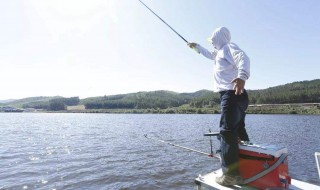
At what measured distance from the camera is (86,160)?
1583 centimetres

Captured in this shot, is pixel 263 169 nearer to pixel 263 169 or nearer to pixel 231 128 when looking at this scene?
pixel 263 169

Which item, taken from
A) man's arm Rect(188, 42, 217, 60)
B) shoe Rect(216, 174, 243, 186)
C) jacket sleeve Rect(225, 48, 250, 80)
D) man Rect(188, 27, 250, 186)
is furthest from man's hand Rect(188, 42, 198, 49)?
shoe Rect(216, 174, 243, 186)

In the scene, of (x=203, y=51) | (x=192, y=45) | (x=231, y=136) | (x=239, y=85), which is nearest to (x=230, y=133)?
(x=231, y=136)

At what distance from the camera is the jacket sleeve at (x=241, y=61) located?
16.7 feet

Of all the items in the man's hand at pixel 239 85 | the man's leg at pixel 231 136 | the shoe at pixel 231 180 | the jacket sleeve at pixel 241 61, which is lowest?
the shoe at pixel 231 180

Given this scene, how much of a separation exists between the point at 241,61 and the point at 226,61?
1.99 ft

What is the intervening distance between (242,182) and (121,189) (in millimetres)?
5805

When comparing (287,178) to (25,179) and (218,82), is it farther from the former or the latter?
(25,179)

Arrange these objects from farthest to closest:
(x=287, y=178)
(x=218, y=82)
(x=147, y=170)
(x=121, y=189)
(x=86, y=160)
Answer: (x=86, y=160) < (x=147, y=170) < (x=121, y=189) < (x=218, y=82) < (x=287, y=178)

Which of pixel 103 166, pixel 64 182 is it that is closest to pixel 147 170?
pixel 103 166

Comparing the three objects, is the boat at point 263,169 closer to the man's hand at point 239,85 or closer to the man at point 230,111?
the man at point 230,111

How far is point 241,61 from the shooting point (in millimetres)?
Answer: 5230

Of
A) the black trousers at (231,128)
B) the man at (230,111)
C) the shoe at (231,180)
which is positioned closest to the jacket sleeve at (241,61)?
the man at (230,111)

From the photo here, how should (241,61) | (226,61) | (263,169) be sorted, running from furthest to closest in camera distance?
(226,61), (263,169), (241,61)
